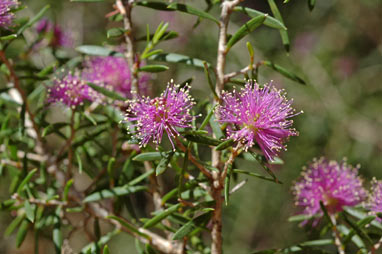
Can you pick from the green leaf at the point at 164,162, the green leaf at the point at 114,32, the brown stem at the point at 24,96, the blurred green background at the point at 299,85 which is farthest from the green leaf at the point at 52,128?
the blurred green background at the point at 299,85


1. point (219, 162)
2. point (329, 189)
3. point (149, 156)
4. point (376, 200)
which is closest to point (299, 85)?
point (329, 189)

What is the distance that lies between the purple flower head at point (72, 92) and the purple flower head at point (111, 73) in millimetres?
58

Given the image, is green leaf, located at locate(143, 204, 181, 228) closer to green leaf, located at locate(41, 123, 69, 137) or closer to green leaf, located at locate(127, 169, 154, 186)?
green leaf, located at locate(127, 169, 154, 186)

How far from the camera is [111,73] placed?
136 cm

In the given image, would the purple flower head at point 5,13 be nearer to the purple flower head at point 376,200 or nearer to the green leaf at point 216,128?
the green leaf at point 216,128

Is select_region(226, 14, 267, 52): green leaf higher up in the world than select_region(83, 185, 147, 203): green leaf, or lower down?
higher up

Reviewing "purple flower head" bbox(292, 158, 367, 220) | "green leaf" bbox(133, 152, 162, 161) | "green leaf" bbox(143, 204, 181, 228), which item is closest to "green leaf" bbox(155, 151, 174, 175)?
"green leaf" bbox(133, 152, 162, 161)

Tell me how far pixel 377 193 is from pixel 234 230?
1927 mm

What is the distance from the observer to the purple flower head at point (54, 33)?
5.09 feet

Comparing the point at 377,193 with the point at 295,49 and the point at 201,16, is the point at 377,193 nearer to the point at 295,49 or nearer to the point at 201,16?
the point at 201,16

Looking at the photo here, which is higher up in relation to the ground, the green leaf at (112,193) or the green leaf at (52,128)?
the green leaf at (52,128)

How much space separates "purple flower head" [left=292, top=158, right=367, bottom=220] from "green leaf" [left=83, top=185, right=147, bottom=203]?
1.52ft

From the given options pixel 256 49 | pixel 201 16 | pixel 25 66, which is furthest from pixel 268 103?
pixel 256 49

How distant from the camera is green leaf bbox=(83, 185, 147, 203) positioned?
45.9 inches
